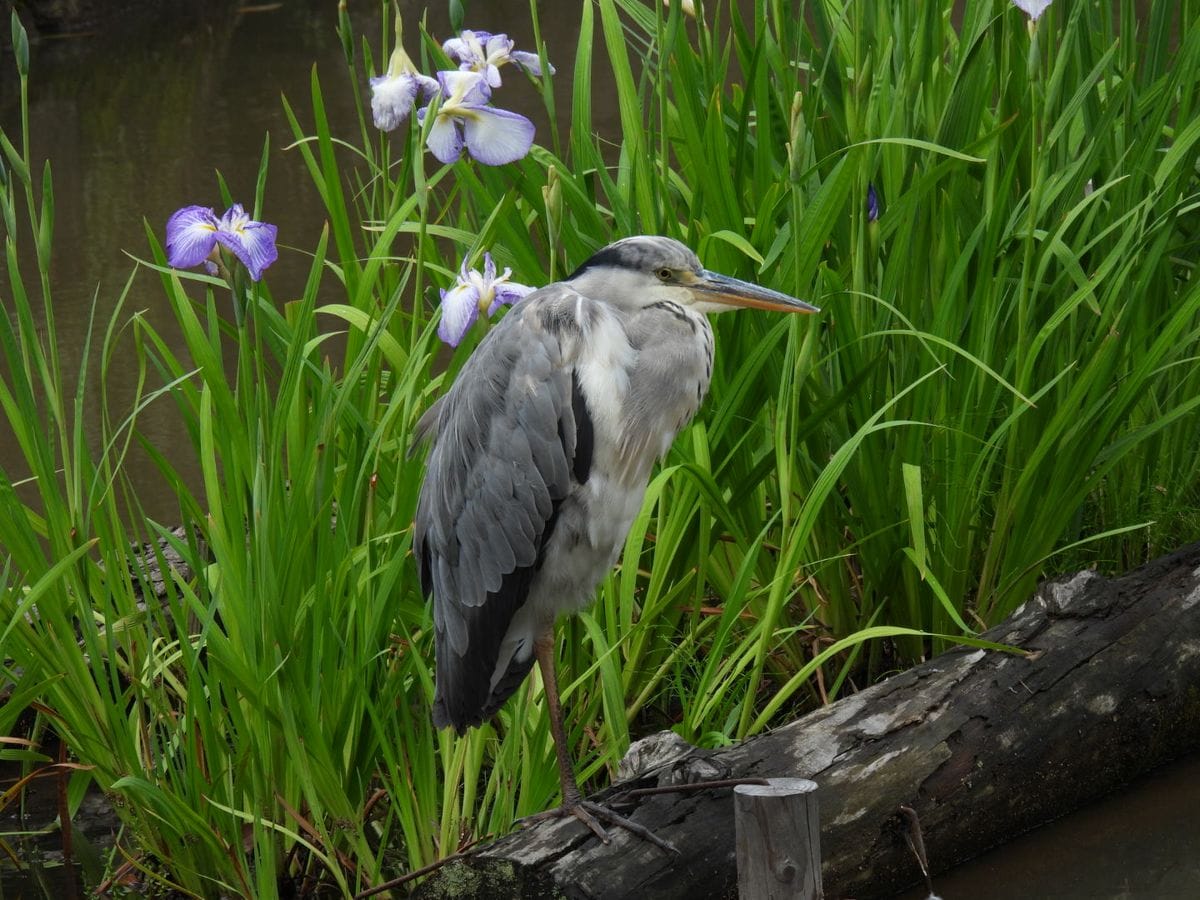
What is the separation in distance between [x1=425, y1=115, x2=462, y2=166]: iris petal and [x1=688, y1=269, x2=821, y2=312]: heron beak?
455 millimetres

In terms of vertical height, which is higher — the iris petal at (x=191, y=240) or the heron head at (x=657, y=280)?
the iris petal at (x=191, y=240)

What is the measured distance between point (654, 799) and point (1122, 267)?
1337 mm

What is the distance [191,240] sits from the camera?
7.53 feet

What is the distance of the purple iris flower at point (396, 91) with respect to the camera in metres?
2.46

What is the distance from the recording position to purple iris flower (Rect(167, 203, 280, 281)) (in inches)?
90.4

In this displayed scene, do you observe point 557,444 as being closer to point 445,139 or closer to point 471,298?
point 471,298

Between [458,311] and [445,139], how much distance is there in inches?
11.3

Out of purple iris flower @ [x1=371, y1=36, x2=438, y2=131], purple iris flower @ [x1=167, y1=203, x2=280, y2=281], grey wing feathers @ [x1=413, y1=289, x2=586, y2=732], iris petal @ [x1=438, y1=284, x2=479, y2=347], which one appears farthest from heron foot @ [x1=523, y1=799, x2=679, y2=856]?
purple iris flower @ [x1=371, y1=36, x2=438, y2=131]

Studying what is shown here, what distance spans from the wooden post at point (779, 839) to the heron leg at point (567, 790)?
1.01 feet

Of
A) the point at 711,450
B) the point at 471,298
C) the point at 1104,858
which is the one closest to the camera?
the point at 471,298

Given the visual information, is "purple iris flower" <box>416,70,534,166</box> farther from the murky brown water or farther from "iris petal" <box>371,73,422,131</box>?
the murky brown water

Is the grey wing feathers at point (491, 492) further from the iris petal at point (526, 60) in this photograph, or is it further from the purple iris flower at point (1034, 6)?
the purple iris flower at point (1034, 6)

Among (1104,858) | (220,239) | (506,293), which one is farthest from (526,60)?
(1104,858)

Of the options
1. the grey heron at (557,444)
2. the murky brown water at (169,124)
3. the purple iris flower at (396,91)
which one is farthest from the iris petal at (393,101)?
the murky brown water at (169,124)
